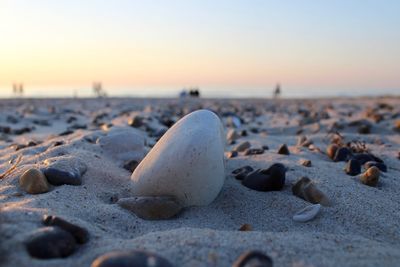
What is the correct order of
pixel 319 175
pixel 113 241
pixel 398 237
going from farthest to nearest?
pixel 319 175
pixel 398 237
pixel 113 241

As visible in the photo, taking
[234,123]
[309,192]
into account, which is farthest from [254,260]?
[234,123]

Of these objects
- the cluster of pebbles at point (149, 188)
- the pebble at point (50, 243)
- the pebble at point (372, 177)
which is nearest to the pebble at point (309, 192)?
the cluster of pebbles at point (149, 188)

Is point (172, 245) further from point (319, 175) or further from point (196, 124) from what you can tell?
point (319, 175)

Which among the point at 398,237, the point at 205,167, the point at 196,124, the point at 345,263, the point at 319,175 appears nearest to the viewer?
the point at 345,263

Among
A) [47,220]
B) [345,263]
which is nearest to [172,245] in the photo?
[47,220]

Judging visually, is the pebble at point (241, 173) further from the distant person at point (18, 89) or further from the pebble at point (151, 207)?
the distant person at point (18, 89)
